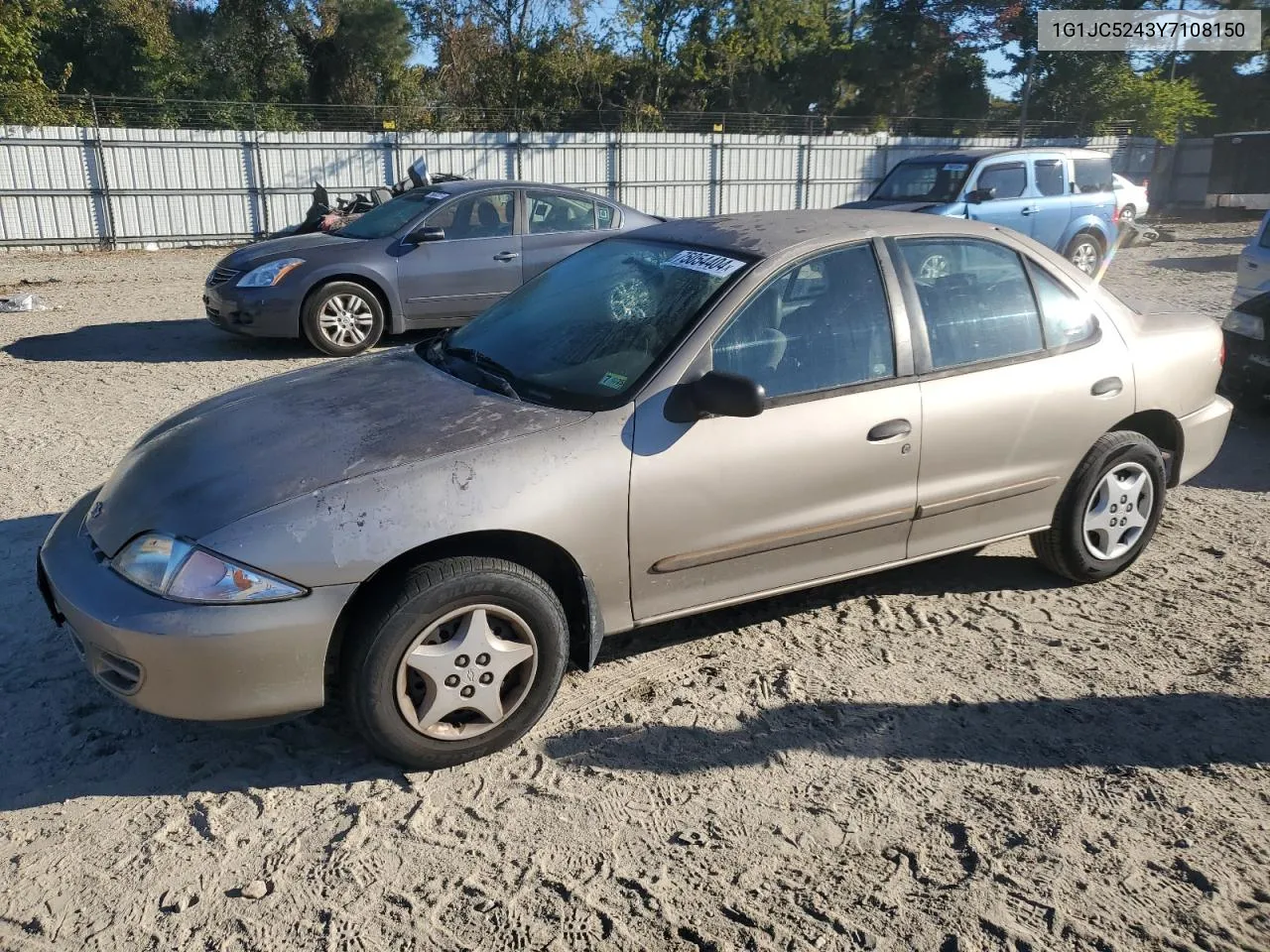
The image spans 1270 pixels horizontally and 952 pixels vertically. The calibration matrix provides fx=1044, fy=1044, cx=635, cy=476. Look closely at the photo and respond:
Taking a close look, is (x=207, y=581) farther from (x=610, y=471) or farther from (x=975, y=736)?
(x=975, y=736)

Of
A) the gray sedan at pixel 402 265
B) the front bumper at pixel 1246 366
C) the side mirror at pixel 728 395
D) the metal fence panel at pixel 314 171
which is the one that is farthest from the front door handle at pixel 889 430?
the metal fence panel at pixel 314 171

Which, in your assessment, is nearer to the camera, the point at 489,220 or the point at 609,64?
the point at 489,220

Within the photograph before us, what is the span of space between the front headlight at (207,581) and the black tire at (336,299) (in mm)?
6347

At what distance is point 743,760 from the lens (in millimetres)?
3322

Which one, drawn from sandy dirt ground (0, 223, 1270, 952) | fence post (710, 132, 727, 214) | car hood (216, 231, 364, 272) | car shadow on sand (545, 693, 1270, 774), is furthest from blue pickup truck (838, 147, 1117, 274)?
fence post (710, 132, 727, 214)

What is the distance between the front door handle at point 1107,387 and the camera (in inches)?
173

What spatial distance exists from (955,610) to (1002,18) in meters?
40.3

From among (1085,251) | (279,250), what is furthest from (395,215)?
(1085,251)

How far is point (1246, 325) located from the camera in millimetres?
7355

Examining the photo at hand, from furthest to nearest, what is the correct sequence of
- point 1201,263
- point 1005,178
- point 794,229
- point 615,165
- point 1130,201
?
1. point 615,165
2. point 1130,201
3. point 1201,263
4. point 1005,178
5. point 794,229

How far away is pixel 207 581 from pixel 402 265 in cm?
672

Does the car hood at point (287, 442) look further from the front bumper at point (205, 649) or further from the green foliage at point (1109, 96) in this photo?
the green foliage at point (1109, 96)

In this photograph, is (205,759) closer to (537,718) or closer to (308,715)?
(308,715)

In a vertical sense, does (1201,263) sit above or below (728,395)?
below
